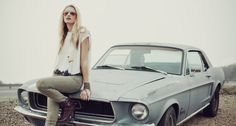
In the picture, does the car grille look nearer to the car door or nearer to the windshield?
the windshield

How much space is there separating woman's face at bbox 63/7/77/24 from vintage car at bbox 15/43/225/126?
0.83 metres

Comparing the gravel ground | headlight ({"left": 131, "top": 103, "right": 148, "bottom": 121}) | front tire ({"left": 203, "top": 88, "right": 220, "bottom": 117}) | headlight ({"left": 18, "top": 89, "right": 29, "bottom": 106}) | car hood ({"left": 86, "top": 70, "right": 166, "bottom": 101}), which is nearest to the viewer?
headlight ({"left": 131, "top": 103, "right": 148, "bottom": 121})

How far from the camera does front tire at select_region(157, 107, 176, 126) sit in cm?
382

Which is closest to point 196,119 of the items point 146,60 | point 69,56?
point 146,60

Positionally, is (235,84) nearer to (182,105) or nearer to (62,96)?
(182,105)

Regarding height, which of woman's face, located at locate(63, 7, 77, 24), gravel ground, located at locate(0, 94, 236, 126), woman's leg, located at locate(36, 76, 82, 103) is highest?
woman's face, located at locate(63, 7, 77, 24)

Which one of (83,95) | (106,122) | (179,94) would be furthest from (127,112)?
(179,94)

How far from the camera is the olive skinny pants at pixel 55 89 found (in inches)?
139

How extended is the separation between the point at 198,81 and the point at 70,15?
2.53 m

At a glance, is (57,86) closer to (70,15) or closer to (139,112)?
(70,15)

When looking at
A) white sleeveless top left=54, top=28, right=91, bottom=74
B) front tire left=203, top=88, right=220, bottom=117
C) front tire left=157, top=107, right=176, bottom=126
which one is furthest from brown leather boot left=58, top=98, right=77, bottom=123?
front tire left=203, top=88, right=220, bottom=117

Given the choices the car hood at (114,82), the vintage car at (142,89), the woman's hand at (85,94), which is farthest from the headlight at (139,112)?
the woman's hand at (85,94)

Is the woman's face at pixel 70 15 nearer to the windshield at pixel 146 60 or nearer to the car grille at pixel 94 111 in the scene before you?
the car grille at pixel 94 111

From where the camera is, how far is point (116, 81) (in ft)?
13.3
